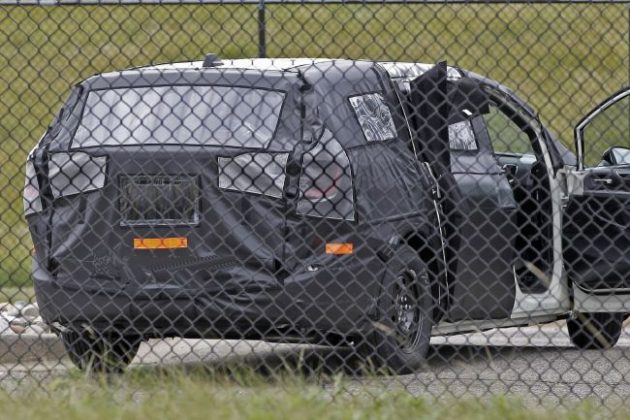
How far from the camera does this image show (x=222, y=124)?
683 cm

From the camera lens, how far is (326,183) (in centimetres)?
696

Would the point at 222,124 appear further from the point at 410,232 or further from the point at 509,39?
the point at 509,39

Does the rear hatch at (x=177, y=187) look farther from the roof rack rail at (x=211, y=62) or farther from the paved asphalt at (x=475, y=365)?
the paved asphalt at (x=475, y=365)

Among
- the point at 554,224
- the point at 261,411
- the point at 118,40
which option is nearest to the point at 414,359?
the point at 554,224

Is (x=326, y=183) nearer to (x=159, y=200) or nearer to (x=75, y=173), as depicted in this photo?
(x=159, y=200)

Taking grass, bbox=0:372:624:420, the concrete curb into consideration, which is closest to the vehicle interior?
grass, bbox=0:372:624:420

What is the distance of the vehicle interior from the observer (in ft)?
25.8

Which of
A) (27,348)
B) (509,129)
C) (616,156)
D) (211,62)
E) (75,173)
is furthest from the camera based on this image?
(509,129)

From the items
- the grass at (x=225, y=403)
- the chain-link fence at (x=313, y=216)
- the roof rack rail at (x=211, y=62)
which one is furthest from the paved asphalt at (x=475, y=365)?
the roof rack rail at (x=211, y=62)

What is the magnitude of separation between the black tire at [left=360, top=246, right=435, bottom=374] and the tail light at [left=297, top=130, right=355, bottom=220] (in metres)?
0.42

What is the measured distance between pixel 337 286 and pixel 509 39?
15.0 metres

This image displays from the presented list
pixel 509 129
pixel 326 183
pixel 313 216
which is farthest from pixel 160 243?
pixel 509 129

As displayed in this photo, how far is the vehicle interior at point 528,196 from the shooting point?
310 inches

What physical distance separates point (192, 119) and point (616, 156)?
255 centimetres
